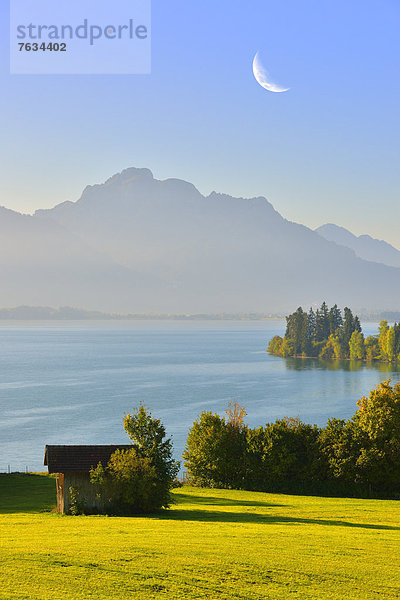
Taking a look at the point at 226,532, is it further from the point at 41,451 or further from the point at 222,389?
the point at 222,389

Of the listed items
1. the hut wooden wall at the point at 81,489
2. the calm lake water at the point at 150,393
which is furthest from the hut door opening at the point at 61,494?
the calm lake water at the point at 150,393

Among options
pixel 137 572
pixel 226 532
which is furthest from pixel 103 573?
pixel 226 532

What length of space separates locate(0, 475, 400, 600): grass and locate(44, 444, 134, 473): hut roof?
2395 millimetres

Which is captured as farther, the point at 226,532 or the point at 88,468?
the point at 88,468

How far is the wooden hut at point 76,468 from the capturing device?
32.2m

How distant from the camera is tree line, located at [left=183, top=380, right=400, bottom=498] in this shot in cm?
4322

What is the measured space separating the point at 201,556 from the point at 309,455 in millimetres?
26415

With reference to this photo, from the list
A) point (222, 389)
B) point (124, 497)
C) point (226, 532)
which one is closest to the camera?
point (226, 532)

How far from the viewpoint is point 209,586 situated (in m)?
17.5

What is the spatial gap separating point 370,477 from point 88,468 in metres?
20.3

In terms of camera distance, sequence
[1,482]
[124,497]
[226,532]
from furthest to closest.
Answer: [1,482], [124,497], [226,532]

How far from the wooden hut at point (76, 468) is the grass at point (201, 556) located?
1.43 metres

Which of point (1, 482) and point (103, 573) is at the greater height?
point (103, 573)

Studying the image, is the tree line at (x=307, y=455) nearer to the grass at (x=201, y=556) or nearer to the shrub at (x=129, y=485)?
the shrub at (x=129, y=485)
